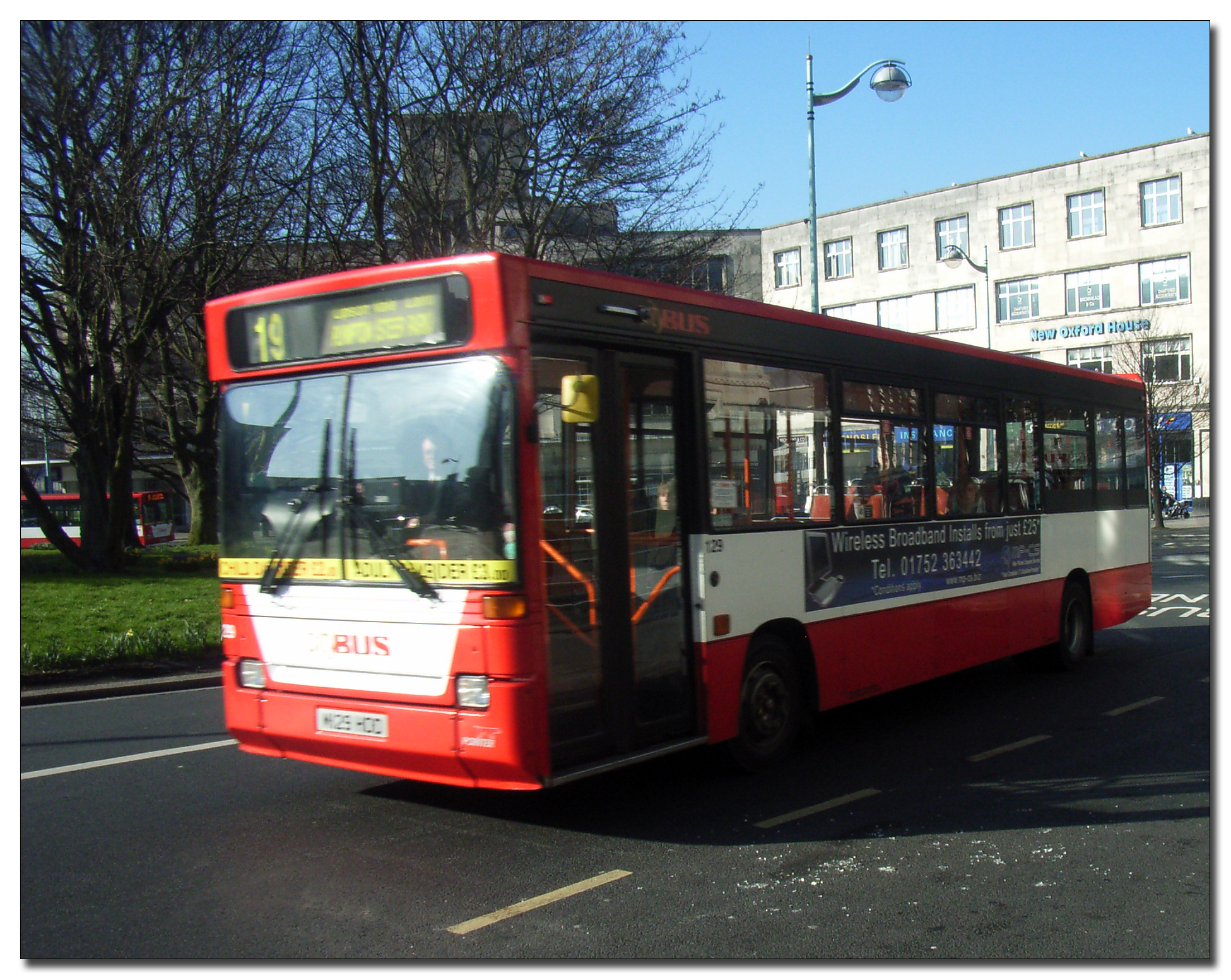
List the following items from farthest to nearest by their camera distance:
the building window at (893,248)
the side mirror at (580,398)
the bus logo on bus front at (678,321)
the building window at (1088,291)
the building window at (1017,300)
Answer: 1. the building window at (893,248)
2. the building window at (1017,300)
3. the building window at (1088,291)
4. the bus logo on bus front at (678,321)
5. the side mirror at (580,398)

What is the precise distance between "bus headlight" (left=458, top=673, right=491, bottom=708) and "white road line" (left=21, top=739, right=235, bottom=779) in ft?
11.7

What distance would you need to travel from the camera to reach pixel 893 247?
61.2 meters

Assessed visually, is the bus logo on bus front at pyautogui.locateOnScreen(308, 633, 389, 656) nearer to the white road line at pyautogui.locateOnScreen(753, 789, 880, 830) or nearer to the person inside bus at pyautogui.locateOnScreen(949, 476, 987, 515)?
the white road line at pyautogui.locateOnScreen(753, 789, 880, 830)

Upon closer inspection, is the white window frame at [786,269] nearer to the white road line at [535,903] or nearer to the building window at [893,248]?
the building window at [893,248]

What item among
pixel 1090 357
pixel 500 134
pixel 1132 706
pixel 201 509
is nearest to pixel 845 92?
pixel 500 134

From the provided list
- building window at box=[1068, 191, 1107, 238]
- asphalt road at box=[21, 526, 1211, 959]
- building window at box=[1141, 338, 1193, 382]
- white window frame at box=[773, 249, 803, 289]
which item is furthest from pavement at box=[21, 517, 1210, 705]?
building window at box=[1068, 191, 1107, 238]

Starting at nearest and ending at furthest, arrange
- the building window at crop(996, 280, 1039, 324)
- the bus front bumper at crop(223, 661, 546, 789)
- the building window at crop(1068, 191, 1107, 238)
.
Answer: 1. the bus front bumper at crop(223, 661, 546, 789)
2. the building window at crop(1068, 191, 1107, 238)
3. the building window at crop(996, 280, 1039, 324)

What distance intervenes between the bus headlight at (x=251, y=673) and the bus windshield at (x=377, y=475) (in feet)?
1.62

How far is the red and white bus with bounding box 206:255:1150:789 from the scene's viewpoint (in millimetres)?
5641

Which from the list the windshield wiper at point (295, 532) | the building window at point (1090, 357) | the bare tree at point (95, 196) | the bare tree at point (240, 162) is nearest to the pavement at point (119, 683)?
the bare tree at point (240, 162)

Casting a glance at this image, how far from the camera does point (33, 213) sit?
17.9 meters

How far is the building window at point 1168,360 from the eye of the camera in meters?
43.0

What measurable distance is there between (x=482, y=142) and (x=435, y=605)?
14470 millimetres

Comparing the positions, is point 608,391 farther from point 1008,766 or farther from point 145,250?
point 145,250
